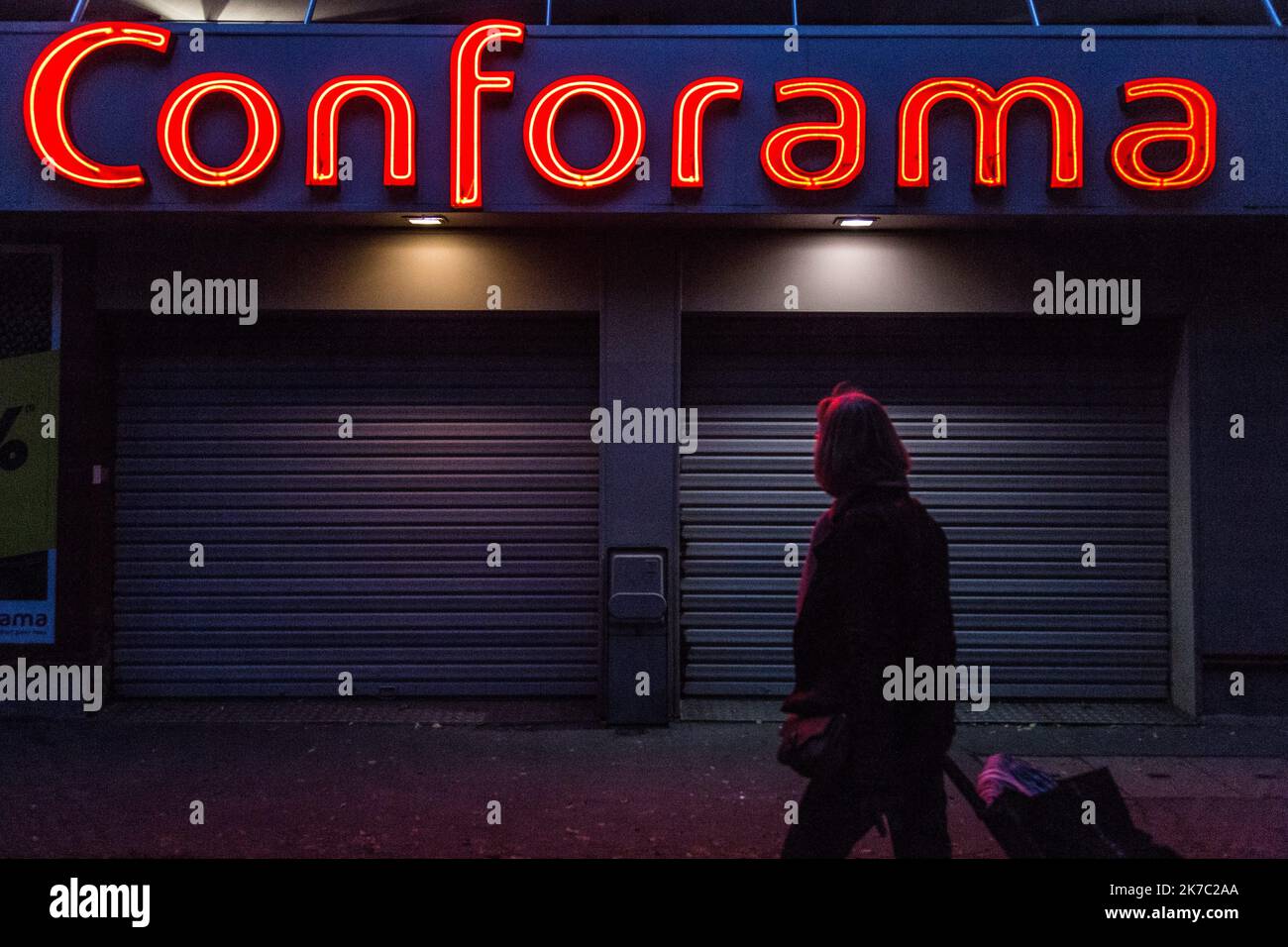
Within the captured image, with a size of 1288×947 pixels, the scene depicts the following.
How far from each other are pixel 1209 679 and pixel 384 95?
26.6ft

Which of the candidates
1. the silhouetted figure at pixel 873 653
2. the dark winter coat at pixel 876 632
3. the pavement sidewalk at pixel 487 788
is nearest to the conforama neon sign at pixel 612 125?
the pavement sidewalk at pixel 487 788

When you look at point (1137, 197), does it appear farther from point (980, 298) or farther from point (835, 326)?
point (835, 326)

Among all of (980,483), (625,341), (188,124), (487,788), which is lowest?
(487,788)

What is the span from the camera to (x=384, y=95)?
7590mm

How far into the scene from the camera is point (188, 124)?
7.62m

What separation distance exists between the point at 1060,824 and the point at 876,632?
0.90 meters

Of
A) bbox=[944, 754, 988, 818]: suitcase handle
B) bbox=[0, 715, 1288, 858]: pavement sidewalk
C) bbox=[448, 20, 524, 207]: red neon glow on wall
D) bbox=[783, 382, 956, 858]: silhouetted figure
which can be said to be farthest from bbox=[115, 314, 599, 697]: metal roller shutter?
bbox=[944, 754, 988, 818]: suitcase handle

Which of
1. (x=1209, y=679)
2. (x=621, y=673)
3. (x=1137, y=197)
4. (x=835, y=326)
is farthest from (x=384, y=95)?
(x=1209, y=679)

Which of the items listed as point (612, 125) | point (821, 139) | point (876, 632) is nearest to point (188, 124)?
point (612, 125)

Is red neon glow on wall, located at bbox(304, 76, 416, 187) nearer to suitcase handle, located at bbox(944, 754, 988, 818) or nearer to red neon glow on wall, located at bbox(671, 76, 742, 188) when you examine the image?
red neon glow on wall, located at bbox(671, 76, 742, 188)

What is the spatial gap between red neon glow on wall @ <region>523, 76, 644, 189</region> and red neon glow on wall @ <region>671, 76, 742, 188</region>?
272 millimetres

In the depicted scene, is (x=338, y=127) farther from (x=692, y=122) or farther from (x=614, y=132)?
(x=692, y=122)

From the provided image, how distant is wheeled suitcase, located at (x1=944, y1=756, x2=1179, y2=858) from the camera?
3.50 meters

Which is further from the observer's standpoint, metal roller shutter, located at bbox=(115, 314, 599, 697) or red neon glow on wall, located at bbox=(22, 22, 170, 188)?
metal roller shutter, located at bbox=(115, 314, 599, 697)
